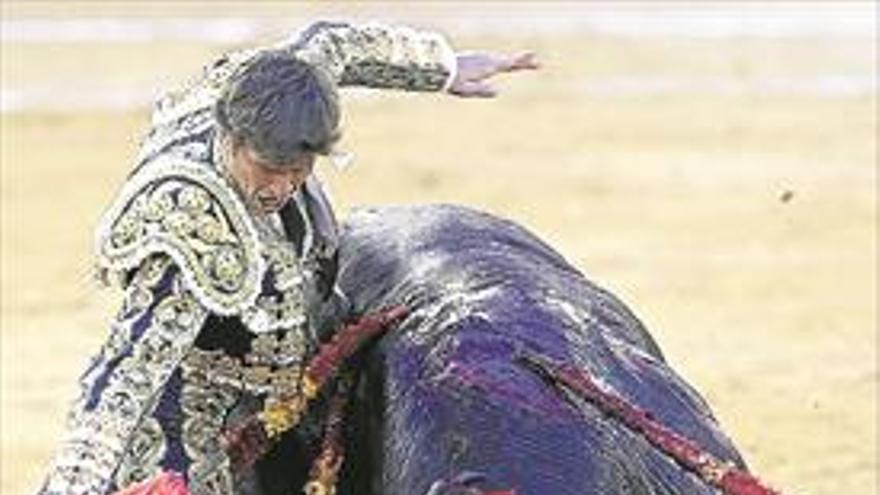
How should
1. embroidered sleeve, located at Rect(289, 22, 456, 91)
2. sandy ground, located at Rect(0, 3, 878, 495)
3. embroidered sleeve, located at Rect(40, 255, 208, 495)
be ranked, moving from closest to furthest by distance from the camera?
embroidered sleeve, located at Rect(40, 255, 208, 495) < embroidered sleeve, located at Rect(289, 22, 456, 91) < sandy ground, located at Rect(0, 3, 878, 495)

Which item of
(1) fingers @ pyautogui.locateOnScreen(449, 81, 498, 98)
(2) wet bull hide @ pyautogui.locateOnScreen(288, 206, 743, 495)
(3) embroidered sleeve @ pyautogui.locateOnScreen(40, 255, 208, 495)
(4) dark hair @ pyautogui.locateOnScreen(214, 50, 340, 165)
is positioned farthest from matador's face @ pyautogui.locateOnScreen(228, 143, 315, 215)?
(1) fingers @ pyautogui.locateOnScreen(449, 81, 498, 98)

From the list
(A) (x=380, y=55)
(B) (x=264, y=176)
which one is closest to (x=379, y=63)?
(A) (x=380, y=55)

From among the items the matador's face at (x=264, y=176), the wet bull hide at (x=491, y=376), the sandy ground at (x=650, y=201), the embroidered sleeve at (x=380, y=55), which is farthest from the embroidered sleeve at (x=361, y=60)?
the sandy ground at (x=650, y=201)

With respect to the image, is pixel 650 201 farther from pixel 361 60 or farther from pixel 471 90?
pixel 361 60

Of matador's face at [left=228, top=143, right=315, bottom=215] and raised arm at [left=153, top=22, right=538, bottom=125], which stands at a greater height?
matador's face at [left=228, top=143, right=315, bottom=215]

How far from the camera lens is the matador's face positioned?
429 centimetres

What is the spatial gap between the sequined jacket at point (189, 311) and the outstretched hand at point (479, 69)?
425mm

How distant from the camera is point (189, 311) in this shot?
14.3 feet

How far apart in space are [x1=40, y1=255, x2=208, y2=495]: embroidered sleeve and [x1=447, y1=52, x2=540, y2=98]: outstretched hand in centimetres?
95

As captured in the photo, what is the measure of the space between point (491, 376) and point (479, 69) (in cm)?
108

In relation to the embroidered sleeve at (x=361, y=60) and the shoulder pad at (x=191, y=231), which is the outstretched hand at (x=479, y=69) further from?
the shoulder pad at (x=191, y=231)

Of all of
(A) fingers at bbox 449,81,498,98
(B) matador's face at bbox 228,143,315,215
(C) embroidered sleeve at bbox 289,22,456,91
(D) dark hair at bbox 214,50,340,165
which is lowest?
(A) fingers at bbox 449,81,498,98

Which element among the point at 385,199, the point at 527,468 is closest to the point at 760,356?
the point at 385,199

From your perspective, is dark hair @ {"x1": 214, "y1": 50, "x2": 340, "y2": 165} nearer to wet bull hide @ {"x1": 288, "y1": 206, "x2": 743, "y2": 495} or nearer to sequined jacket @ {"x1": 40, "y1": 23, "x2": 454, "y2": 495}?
sequined jacket @ {"x1": 40, "y1": 23, "x2": 454, "y2": 495}
